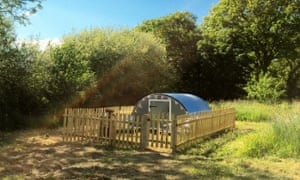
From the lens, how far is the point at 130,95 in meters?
26.2

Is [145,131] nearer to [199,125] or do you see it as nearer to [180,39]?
[199,125]

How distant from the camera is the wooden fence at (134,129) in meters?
9.73

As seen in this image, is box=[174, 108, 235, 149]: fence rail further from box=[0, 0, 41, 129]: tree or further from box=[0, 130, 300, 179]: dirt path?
box=[0, 0, 41, 129]: tree

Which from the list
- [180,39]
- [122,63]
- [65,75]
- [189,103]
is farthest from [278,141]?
[180,39]

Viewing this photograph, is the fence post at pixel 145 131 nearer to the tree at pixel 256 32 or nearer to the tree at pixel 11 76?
the tree at pixel 11 76

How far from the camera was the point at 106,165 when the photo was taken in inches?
287

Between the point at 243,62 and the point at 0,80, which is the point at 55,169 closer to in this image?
the point at 0,80

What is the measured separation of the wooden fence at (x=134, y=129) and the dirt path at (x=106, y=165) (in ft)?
2.03

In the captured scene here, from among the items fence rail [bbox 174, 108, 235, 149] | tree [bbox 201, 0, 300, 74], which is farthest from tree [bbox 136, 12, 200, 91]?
fence rail [bbox 174, 108, 235, 149]

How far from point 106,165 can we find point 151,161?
1118mm

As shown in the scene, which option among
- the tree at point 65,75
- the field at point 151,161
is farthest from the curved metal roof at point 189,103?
the tree at point 65,75

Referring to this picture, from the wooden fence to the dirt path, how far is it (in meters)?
0.62

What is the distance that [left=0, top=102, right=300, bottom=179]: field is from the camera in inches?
256

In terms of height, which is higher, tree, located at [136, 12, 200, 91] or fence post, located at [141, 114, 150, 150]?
tree, located at [136, 12, 200, 91]
